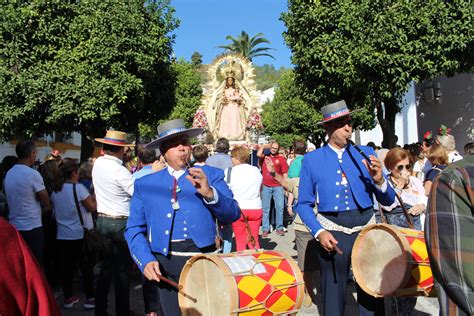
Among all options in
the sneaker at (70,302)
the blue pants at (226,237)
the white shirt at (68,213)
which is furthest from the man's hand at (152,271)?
the blue pants at (226,237)

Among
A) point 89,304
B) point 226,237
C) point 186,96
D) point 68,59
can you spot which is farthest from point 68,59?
point 186,96

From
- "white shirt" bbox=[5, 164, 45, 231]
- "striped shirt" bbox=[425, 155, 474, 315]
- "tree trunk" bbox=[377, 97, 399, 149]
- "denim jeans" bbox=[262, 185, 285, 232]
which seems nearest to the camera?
"striped shirt" bbox=[425, 155, 474, 315]

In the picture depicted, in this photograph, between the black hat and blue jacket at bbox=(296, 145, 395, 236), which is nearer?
the black hat

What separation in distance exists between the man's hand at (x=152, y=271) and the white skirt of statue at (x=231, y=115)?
1405 cm

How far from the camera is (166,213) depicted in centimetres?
350

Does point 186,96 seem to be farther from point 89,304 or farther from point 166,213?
point 166,213

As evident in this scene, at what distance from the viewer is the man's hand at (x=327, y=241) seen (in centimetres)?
380

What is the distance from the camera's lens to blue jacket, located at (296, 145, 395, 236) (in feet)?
13.4

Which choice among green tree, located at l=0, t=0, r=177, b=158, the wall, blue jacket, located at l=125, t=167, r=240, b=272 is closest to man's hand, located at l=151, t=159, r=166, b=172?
blue jacket, located at l=125, t=167, r=240, b=272

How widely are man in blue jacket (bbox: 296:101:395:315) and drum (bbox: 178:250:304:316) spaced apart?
1.90ft

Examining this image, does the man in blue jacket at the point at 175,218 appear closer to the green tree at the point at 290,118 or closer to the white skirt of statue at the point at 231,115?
the white skirt of statue at the point at 231,115

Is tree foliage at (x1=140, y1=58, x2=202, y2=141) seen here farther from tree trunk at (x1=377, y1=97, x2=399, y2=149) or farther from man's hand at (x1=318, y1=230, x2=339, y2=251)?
man's hand at (x1=318, y1=230, x2=339, y2=251)

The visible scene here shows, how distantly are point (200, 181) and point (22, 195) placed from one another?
339 cm

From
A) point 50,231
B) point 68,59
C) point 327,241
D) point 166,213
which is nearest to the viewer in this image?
point 166,213
